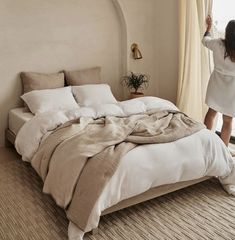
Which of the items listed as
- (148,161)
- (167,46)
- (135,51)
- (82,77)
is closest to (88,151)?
(148,161)

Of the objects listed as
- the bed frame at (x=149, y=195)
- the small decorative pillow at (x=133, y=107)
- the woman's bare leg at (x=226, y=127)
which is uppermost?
the small decorative pillow at (x=133, y=107)

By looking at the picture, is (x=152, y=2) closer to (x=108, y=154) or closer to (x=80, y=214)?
(x=108, y=154)

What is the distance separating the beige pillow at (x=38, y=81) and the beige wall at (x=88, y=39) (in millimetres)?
125

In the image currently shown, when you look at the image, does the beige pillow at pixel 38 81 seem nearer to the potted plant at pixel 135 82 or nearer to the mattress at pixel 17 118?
the mattress at pixel 17 118

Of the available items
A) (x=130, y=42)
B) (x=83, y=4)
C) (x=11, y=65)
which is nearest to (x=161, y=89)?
(x=130, y=42)

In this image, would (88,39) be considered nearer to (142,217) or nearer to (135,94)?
(135,94)

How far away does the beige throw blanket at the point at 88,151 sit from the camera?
88.4 inches

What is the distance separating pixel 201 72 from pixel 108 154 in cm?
222

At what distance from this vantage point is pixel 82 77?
4.18m

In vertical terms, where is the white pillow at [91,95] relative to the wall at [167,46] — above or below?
below

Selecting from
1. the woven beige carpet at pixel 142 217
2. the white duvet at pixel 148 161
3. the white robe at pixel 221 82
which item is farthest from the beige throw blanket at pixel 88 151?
the white robe at pixel 221 82

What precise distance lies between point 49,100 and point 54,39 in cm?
90

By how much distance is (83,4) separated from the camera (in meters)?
4.20

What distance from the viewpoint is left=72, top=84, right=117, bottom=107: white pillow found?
383 centimetres
